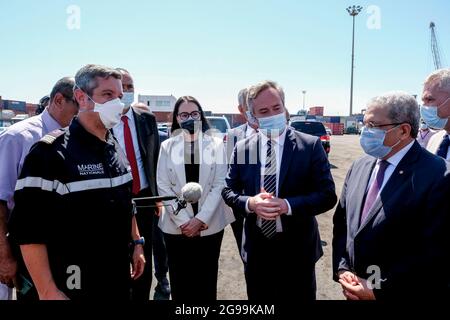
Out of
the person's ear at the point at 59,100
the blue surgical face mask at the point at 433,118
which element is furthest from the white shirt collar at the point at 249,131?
the person's ear at the point at 59,100

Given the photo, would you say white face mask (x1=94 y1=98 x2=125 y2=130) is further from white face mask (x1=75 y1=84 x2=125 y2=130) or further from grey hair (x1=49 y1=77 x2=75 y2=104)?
grey hair (x1=49 y1=77 x2=75 y2=104)

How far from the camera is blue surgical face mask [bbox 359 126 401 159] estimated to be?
2.00m

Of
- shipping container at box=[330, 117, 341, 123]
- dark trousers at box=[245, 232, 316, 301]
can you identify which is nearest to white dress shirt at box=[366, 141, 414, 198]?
dark trousers at box=[245, 232, 316, 301]

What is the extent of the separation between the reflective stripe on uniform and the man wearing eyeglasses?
1.85 feet

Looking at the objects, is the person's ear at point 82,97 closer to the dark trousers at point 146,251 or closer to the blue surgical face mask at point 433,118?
the dark trousers at point 146,251

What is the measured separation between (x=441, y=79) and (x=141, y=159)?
120 inches

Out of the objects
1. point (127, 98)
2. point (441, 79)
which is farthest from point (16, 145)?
point (441, 79)

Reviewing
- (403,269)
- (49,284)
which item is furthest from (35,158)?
(403,269)

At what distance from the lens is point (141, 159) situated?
3.34 m

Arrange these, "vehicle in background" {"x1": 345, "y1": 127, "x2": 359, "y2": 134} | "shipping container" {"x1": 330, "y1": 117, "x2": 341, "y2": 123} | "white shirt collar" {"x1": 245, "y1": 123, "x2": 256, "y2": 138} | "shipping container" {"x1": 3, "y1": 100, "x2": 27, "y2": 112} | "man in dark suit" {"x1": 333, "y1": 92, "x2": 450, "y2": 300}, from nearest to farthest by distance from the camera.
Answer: "man in dark suit" {"x1": 333, "y1": 92, "x2": 450, "y2": 300}
"white shirt collar" {"x1": 245, "y1": 123, "x2": 256, "y2": 138}
"shipping container" {"x1": 3, "y1": 100, "x2": 27, "y2": 112}
"vehicle in background" {"x1": 345, "y1": 127, "x2": 359, "y2": 134}
"shipping container" {"x1": 330, "y1": 117, "x2": 341, "y2": 123}

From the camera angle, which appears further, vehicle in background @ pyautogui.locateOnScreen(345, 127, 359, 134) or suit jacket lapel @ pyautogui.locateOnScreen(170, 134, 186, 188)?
vehicle in background @ pyautogui.locateOnScreen(345, 127, 359, 134)

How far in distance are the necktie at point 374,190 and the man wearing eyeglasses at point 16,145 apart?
228cm
